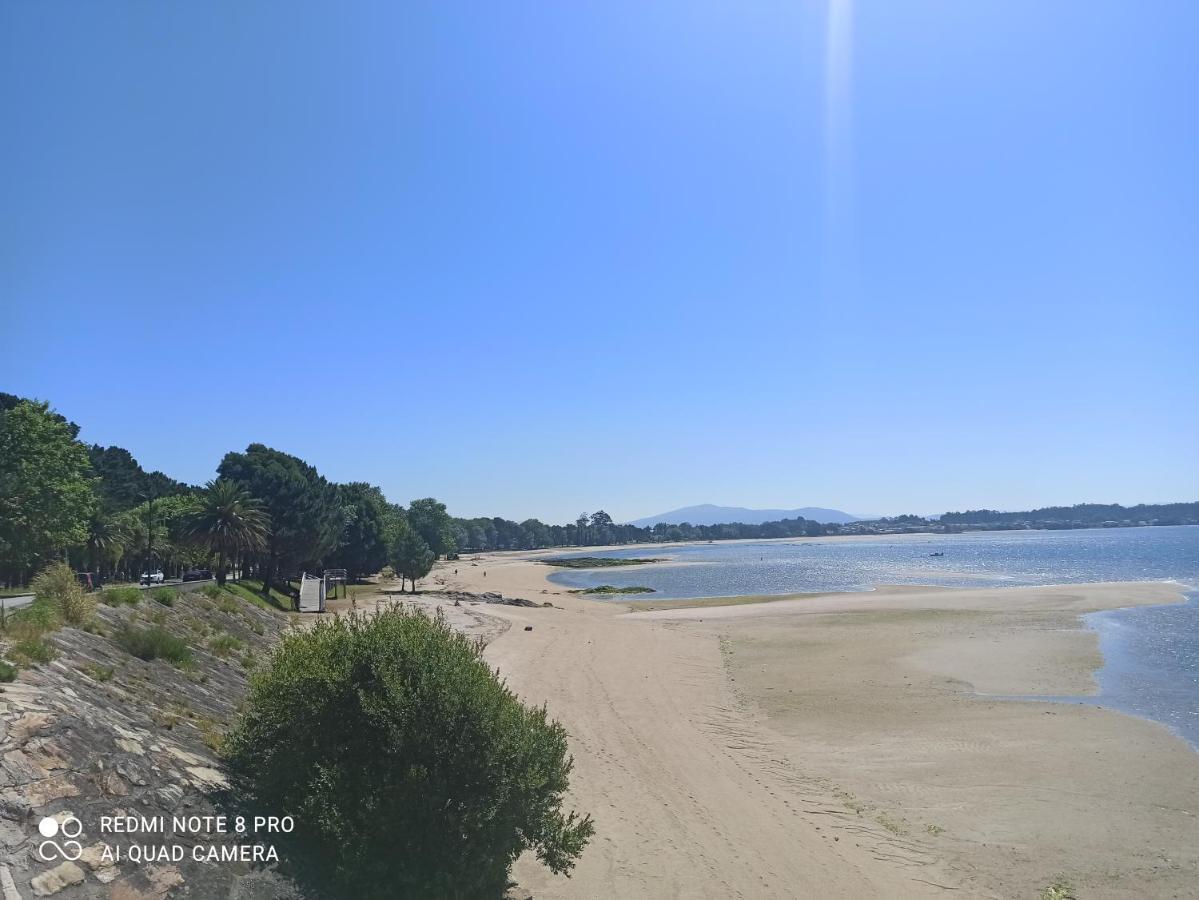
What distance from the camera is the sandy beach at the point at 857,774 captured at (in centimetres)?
1157

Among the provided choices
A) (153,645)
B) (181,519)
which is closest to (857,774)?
(153,645)

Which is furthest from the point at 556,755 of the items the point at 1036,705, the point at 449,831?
the point at 1036,705

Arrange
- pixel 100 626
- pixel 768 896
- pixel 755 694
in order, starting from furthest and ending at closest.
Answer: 1. pixel 755 694
2. pixel 100 626
3. pixel 768 896

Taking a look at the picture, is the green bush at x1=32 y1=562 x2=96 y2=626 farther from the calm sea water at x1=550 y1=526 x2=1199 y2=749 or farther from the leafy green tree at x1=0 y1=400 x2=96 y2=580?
the leafy green tree at x1=0 y1=400 x2=96 y2=580

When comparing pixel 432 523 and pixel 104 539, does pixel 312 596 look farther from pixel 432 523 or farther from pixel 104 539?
pixel 432 523

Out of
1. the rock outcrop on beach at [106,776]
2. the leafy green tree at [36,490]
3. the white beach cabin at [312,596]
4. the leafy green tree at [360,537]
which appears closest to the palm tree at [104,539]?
the leafy green tree at [36,490]

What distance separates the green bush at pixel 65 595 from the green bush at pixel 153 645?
72 cm

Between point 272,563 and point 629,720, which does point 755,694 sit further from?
point 272,563

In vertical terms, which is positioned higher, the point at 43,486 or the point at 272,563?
the point at 43,486

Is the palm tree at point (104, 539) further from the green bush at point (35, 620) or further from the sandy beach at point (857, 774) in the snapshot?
the green bush at point (35, 620)

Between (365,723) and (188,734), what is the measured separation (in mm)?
3295

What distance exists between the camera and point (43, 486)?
1679 inches

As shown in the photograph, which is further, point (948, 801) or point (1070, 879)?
point (948, 801)

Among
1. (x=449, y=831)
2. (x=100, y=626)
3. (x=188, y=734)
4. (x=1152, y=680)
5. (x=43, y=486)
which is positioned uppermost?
(x=43, y=486)
